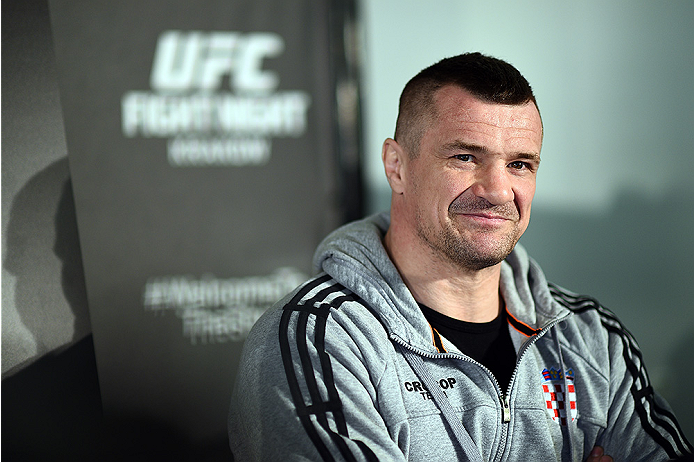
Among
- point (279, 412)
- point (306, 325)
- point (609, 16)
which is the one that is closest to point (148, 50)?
point (306, 325)

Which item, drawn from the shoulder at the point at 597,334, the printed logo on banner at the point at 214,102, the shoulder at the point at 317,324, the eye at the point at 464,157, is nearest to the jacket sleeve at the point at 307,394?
the shoulder at the point at 317,324

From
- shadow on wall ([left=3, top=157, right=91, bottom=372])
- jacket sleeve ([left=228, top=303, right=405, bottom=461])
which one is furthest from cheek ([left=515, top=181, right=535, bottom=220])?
shadow on wall ([left=3, top=157, right=91, bottom=372])

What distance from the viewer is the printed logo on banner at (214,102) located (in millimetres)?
1911

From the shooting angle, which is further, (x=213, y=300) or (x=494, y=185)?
(x=213, y=300)

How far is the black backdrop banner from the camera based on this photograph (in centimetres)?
186

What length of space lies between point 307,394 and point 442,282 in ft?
1.58

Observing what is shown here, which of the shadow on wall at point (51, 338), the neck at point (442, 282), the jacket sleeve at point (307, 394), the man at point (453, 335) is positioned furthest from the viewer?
the shadow on wall at point (51, 338)

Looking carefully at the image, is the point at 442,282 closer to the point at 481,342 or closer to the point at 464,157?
the point at 481,342

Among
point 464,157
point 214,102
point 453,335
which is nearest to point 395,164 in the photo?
point 464,157

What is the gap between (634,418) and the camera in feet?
4.55

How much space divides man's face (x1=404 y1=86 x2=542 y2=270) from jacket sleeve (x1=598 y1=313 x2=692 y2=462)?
0.46 metres

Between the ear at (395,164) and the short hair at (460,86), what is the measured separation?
22mm

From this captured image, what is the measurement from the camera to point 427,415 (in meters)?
1.22

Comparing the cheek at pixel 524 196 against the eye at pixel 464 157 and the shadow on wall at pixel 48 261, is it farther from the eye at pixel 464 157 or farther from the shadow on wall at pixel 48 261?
the shadow on wall at pixel 48 261
